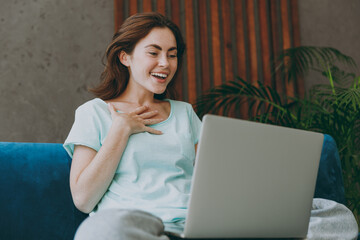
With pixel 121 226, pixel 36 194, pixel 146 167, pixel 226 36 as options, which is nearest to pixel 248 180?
pixel 121 226

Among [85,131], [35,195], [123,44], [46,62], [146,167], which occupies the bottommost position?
[35,195]

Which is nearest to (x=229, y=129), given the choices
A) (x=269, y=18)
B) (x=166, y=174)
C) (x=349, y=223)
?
(x=166, y=174)

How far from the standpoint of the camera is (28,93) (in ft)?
7.72

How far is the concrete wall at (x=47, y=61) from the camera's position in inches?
91.7

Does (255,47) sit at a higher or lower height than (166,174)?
higher

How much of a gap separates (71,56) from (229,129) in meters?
1.83

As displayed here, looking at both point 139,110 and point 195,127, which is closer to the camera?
point 139,110

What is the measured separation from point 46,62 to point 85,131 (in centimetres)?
129

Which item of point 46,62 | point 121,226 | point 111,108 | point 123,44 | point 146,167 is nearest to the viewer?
point 121,226

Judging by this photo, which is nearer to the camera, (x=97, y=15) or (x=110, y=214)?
(x=110, y=214)

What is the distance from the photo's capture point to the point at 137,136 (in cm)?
131

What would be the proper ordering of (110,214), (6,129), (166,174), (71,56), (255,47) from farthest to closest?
(255,47)
(71,56)
(6,129)
(166,174)
(110,214)

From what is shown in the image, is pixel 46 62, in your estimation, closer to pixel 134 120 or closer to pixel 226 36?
pixel 226 36

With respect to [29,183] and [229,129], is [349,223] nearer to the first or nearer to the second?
[229,129]
